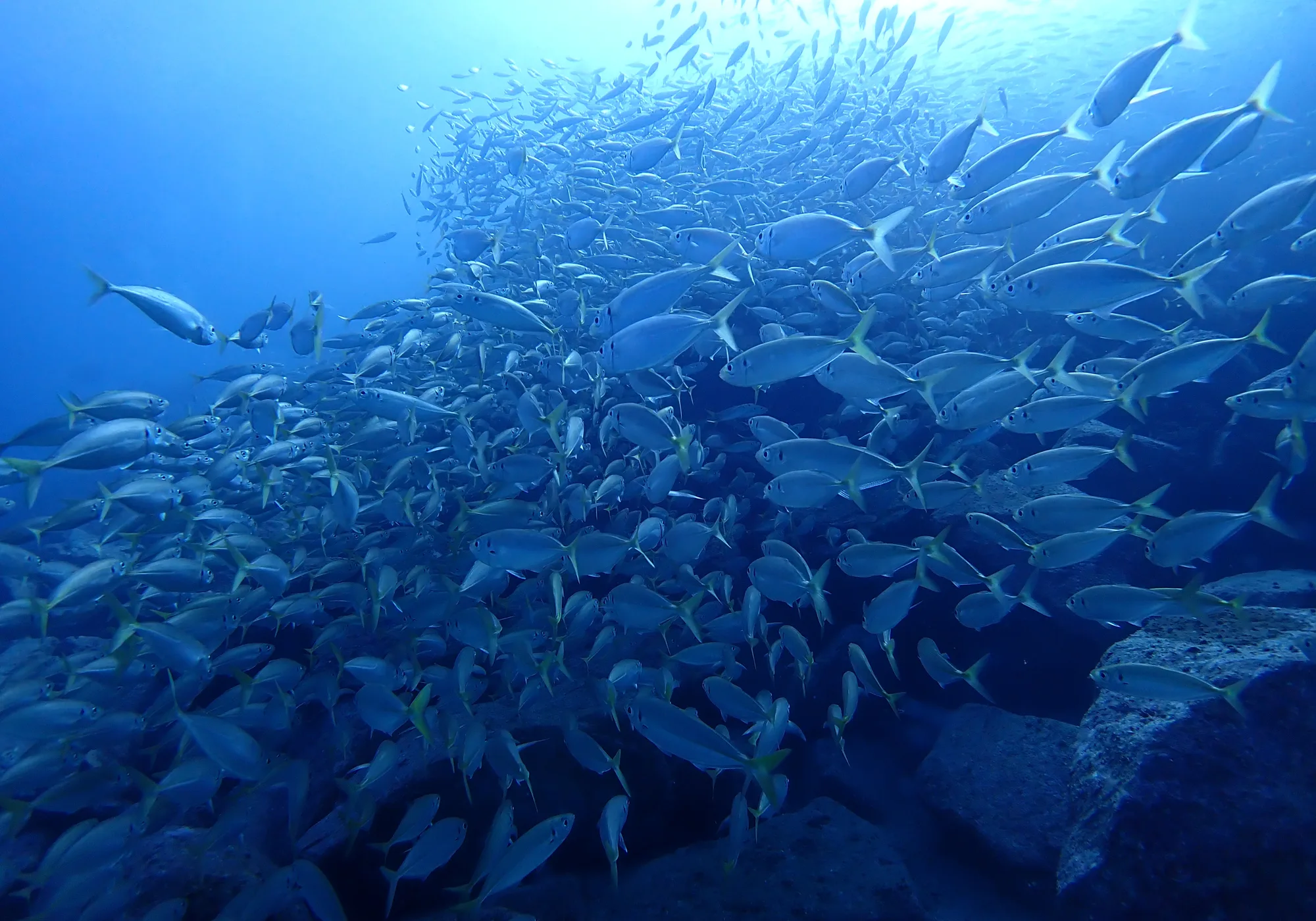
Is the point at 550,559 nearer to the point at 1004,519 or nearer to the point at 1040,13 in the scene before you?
the point at 1004,519

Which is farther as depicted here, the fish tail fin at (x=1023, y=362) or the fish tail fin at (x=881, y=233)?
the fish tail fin at (x=881, y=233)

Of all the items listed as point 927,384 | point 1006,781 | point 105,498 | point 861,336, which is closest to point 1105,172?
point 927,384

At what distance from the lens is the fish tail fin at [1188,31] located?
12.4 ft

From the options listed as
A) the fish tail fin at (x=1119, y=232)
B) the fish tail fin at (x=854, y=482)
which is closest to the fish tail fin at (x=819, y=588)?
the fish tail fin at (x=854, y=482)

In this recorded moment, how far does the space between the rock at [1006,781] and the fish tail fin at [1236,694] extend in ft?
3.40

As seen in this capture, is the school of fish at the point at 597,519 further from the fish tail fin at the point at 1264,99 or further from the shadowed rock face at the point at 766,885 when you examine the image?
the shadowed rock face at the point at 766,885

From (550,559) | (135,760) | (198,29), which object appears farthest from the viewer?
(198,29)

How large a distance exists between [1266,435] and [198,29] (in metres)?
83.8

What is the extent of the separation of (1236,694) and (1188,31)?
15.0 feet

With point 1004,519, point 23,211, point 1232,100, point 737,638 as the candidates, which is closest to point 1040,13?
point 1232,100

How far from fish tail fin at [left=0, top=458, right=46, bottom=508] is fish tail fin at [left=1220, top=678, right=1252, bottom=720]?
734 cm

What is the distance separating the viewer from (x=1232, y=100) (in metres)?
18.3

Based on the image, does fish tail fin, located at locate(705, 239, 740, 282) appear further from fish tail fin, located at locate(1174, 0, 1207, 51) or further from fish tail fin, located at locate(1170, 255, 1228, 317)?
fish tail fin, located at locate(1174, 0, 1207, 51)

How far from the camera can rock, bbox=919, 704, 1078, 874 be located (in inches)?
143
